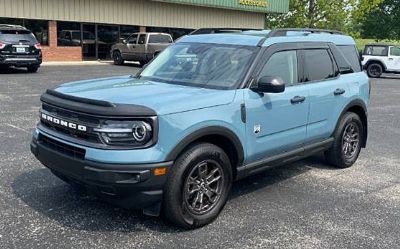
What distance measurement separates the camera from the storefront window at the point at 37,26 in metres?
24.0

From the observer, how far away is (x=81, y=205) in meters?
4.57

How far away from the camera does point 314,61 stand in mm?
5582

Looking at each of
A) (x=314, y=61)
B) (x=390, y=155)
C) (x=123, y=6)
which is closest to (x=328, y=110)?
(x=314, y=61)

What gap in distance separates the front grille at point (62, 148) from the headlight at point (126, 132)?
0.26m

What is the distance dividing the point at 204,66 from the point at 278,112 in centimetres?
93

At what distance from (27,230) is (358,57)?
491 cm

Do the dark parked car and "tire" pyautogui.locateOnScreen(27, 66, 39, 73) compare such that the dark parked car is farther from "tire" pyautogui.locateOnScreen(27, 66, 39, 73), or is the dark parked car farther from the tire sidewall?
the tire sidewall

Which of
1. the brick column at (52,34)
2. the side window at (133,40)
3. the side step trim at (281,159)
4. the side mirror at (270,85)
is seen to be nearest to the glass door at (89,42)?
the brick column at (52,34)

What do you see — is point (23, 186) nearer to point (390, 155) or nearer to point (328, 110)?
point (328, 110)

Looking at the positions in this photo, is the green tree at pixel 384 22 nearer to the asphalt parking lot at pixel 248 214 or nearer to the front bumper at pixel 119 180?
the asphalt parking lot at pixel 248 214

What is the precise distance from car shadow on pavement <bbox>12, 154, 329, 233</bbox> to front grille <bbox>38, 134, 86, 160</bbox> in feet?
2.14

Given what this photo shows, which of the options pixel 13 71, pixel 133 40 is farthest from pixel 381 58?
pixel 13 71

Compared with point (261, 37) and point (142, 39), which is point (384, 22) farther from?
point (261, 37)

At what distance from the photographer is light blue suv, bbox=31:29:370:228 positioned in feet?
12.2
